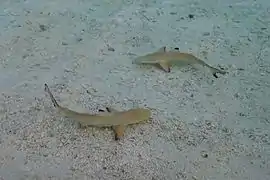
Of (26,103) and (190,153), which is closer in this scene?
(190,153)

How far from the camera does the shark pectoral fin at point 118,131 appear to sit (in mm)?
2240

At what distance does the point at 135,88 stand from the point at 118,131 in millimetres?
404

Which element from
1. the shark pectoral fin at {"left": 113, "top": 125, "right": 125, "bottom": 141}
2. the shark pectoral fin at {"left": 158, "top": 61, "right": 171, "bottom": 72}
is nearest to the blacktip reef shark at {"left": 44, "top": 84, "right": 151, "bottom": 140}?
the shark pectoral fin at {"left": 113, "top": 125, "right": 125, "bottom": 141}

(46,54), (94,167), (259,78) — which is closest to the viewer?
(94,167)

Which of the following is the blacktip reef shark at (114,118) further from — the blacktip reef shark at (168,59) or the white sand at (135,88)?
the blacktip reef shark at (168,59)

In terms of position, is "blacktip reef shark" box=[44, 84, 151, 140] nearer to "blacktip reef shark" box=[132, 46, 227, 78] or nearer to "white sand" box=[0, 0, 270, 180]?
"white sand" box=[0, 0, 270, 180]

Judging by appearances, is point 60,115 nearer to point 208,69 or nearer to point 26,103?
point 26,103

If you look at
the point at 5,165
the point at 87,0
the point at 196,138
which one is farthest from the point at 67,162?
the point at 87,0

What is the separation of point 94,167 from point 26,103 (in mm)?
621

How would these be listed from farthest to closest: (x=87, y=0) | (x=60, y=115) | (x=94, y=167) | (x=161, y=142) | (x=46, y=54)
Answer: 1. (x=87, y=0)
2. (x=46, y=54)
3. (x=60, y=115)
4. (x=161, y=142)
5. (x=94, y=167)

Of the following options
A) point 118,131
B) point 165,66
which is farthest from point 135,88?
point 118,131

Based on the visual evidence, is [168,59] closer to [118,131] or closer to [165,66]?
[165,66]

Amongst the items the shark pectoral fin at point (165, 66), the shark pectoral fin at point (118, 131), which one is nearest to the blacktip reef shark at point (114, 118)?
the shark pectoral fin at point (118, 131)

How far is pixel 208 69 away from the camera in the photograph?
9.02ft
